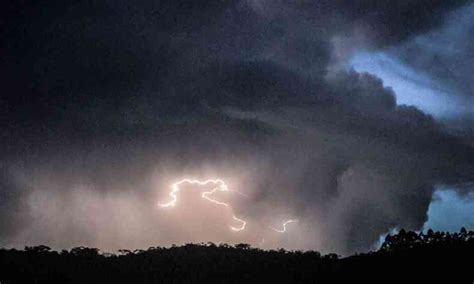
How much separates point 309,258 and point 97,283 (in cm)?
1882

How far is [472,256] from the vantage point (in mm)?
41406

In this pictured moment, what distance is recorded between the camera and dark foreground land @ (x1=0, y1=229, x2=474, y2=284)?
42.2m

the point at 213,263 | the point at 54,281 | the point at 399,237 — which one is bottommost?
the point at 54,281

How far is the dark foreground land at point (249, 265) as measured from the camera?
42.2 metres

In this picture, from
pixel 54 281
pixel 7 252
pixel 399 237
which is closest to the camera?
pixel 54 281

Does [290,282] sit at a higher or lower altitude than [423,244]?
lower

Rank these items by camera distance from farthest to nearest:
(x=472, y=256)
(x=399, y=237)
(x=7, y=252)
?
(x=399, y=237)
(x=7, y=252)
(x=472, y=256)

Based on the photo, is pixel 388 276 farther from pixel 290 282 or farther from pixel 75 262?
pixel 75 262

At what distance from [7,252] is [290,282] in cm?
2369

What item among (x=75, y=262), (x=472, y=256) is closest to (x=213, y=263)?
(x=75, y=262)

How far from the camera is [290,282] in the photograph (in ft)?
156

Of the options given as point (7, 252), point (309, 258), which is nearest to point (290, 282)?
point (309, 258)

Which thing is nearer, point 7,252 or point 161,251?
point 7,252

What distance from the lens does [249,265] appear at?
51062mm
